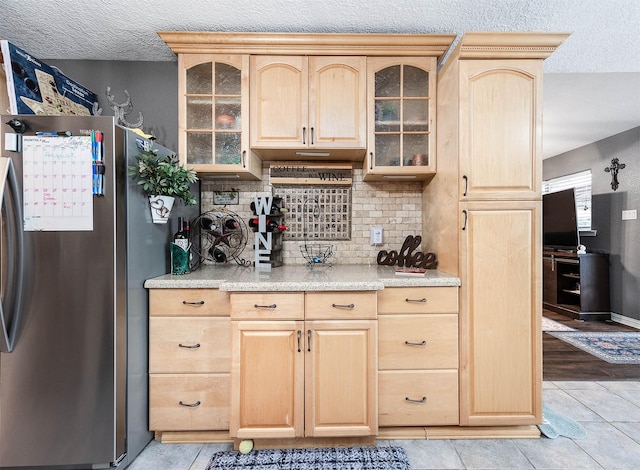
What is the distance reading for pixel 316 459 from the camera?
5.51 feet

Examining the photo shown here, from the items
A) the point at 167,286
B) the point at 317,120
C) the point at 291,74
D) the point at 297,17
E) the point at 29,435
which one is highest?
the point at 297,17

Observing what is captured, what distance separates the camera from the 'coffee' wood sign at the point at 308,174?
2.41m

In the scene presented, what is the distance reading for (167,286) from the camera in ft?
5.77

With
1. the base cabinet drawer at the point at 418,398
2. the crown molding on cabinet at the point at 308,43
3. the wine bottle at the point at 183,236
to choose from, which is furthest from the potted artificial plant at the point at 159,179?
the base cabinet drawer at the point at 418,398

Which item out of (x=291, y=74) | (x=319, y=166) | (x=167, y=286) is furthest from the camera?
(x=319, y=166)

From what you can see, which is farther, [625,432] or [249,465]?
[625,432]

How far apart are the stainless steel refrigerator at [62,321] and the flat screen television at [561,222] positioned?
5724 millimetres

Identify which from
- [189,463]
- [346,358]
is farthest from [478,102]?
[189,463]

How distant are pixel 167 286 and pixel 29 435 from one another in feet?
2.99

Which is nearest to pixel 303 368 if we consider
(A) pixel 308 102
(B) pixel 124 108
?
(A) pixel 308 102

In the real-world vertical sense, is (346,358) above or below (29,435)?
above

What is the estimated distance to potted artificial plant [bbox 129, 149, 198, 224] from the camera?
66.9 inches

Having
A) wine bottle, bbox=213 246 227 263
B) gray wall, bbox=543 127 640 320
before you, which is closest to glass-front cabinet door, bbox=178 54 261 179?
wine bottle, bbox=213 246 227 263

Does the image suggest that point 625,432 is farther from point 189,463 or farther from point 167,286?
point 167,286
